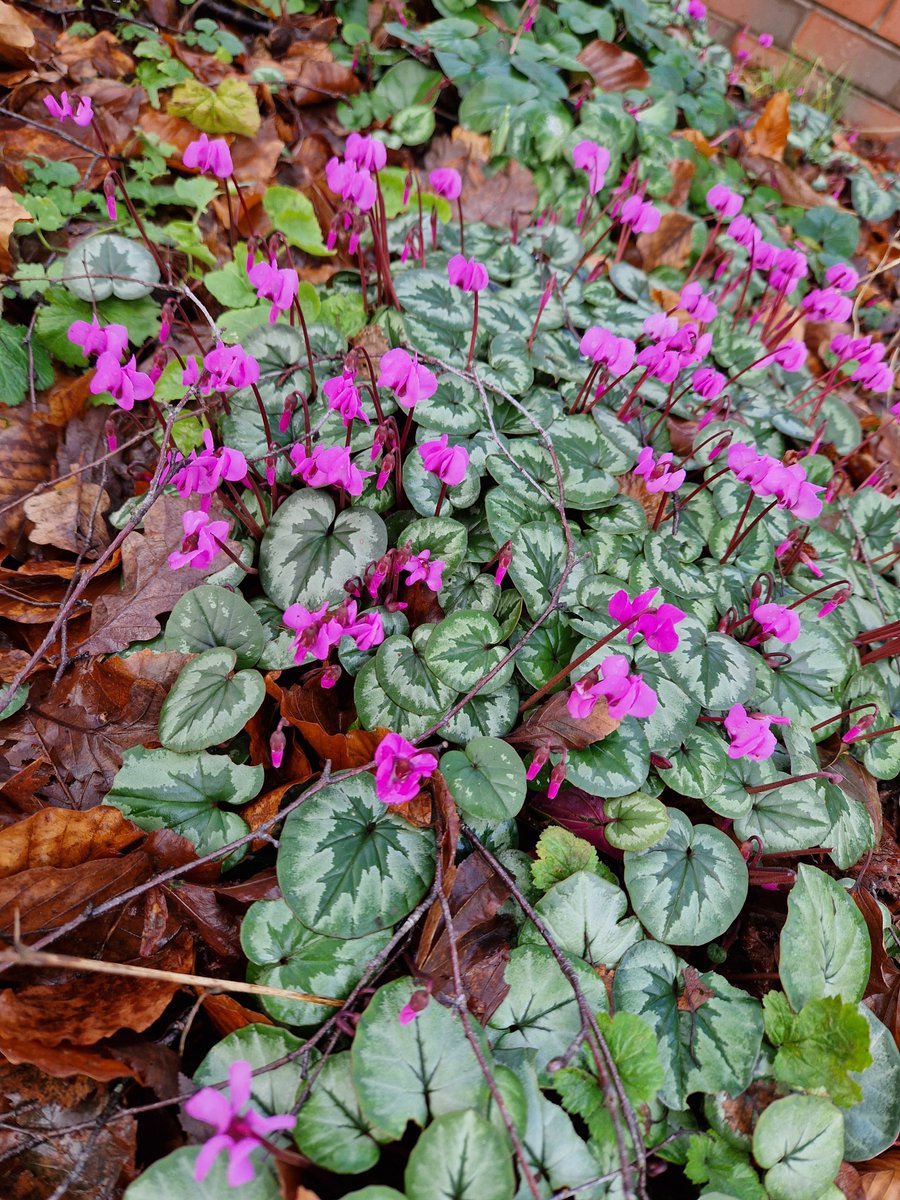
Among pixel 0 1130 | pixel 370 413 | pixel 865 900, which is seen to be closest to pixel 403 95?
pixel 370 413

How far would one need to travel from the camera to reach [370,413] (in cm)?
171

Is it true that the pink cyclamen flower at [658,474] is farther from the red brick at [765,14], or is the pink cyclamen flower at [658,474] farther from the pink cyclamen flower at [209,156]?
the red brick at [765,14]

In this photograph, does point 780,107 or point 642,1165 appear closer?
point 642,1165

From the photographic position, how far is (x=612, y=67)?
3.21 metres

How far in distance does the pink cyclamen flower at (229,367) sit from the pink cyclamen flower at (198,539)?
0.93 feet

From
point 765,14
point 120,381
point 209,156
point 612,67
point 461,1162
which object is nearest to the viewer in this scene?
point 461,1162

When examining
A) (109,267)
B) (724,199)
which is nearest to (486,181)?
(724,199)

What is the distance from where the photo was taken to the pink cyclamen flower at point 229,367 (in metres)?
1.35

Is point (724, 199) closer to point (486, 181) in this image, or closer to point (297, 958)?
point (486, 181)

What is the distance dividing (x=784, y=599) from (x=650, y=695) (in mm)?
795

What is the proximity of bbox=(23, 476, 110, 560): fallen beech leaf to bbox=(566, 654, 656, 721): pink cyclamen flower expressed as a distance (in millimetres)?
1142

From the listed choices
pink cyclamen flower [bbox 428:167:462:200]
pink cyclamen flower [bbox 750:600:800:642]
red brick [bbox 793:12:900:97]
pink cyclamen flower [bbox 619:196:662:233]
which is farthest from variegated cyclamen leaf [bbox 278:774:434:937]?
red brick [bbox 793:12:900:97]

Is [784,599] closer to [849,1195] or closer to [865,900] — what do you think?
[865,900]

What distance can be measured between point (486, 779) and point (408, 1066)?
0.44 meters
